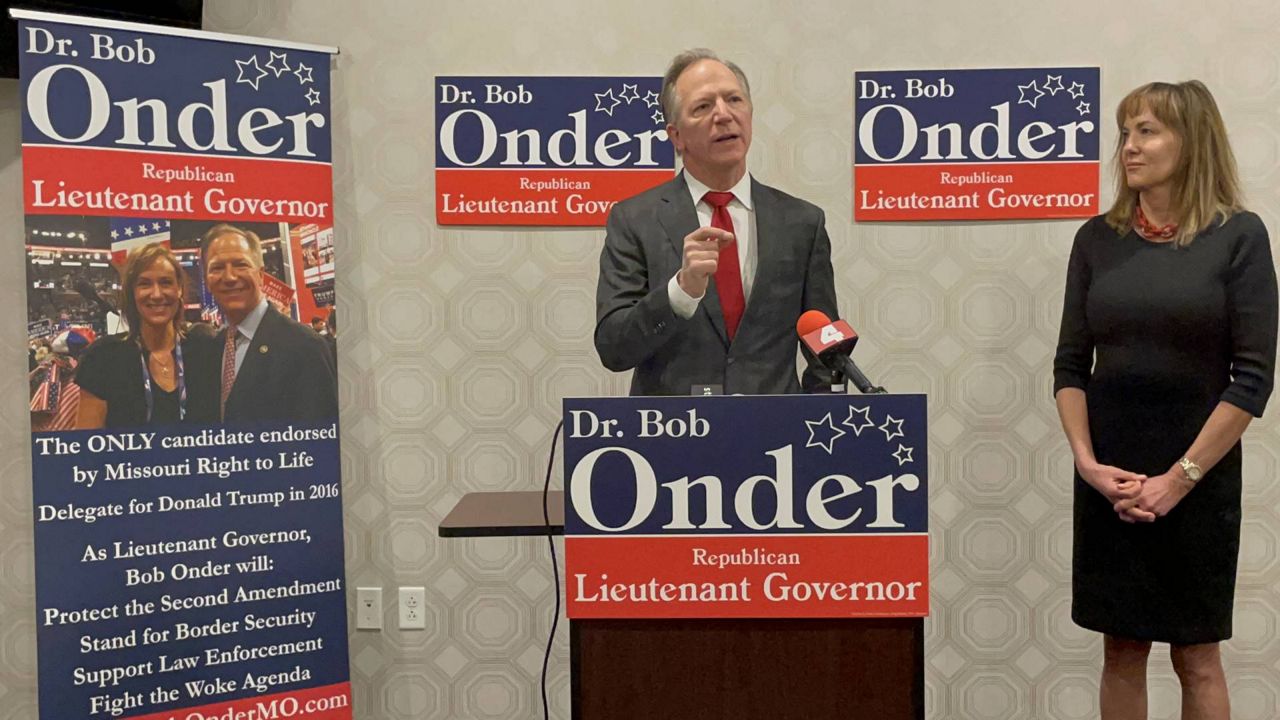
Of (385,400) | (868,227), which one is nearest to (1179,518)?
(868,227)

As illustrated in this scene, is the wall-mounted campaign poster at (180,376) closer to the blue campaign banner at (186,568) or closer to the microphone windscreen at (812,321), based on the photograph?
the blue campaign banner at (186,568)

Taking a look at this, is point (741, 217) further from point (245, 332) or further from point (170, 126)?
point (170, 126)

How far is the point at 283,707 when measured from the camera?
2.60 meters

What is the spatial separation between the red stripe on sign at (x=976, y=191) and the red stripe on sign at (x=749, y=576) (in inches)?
63.8

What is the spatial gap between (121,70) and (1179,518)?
2.64 meters

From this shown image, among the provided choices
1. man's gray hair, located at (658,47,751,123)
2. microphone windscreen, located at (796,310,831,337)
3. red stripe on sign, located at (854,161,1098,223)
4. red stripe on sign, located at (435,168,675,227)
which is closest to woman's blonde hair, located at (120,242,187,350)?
red stripe on sign, located at (435,168,675,227)

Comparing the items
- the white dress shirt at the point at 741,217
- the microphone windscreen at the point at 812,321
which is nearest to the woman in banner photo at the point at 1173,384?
the white dress shirt at the point at 741,217

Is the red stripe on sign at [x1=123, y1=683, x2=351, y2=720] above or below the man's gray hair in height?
below

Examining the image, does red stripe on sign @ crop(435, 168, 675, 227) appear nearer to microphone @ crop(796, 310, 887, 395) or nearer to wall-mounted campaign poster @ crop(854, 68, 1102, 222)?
wall-mounted campaign poster @ crop(854, 68, 1102, 222)

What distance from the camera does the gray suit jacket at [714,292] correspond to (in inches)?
72.6

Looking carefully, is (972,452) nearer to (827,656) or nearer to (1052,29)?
(1052,29)

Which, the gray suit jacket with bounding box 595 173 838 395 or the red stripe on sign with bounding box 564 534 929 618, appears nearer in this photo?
the red stripe on sign with bounding box 564 534 929 618

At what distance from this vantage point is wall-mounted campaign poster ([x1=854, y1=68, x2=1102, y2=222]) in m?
2.89

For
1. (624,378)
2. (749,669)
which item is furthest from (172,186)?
(749,669)
